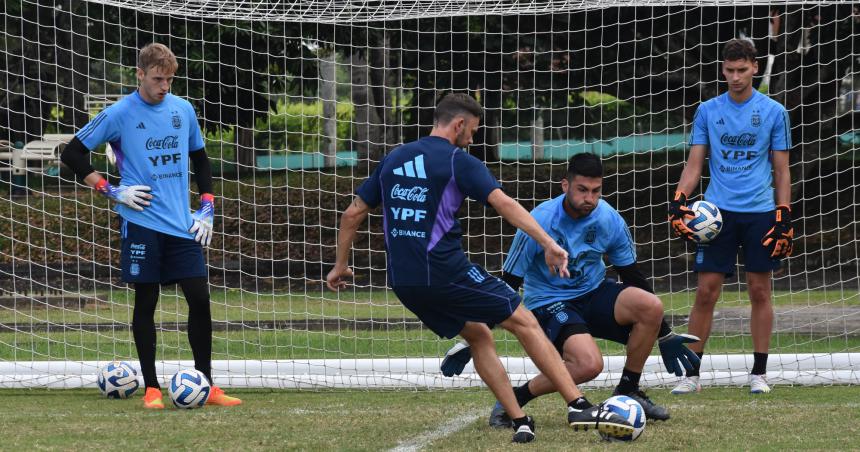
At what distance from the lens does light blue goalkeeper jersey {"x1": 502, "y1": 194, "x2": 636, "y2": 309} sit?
623 centimetres

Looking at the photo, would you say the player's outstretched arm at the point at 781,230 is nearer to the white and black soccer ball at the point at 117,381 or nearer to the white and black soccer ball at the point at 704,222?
the white and black soccer ball at the point at 704,222

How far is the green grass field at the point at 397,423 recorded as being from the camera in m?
5.54

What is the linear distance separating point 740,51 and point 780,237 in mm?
1119

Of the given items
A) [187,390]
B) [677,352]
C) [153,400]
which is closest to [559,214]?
[677,352]

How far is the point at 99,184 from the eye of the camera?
704 centimetres

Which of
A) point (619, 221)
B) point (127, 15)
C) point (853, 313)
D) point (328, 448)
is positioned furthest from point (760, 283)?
point (127, 15)

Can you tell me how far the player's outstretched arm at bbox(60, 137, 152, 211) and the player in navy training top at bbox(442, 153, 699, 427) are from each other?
85.4 inches

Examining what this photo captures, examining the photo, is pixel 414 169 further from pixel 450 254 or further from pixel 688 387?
pixel 688 387

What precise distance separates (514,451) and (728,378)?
295cm

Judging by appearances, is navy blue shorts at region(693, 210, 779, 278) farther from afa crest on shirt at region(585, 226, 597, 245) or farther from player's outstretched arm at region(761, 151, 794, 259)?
afa crest on shirt at region(585, 226, 597, 245)

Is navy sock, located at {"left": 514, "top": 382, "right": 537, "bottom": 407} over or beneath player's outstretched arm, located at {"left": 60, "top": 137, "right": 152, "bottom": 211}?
beneath

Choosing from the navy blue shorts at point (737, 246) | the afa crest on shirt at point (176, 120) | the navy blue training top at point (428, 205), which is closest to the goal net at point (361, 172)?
the navy blue shorts at point (737, 246)

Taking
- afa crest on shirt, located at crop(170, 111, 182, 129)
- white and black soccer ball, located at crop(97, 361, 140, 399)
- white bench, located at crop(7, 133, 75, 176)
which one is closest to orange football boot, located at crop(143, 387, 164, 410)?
white and black soccer ball, located at crop(97, 361, 140, 399)

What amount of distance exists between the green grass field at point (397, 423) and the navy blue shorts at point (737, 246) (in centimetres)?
76
